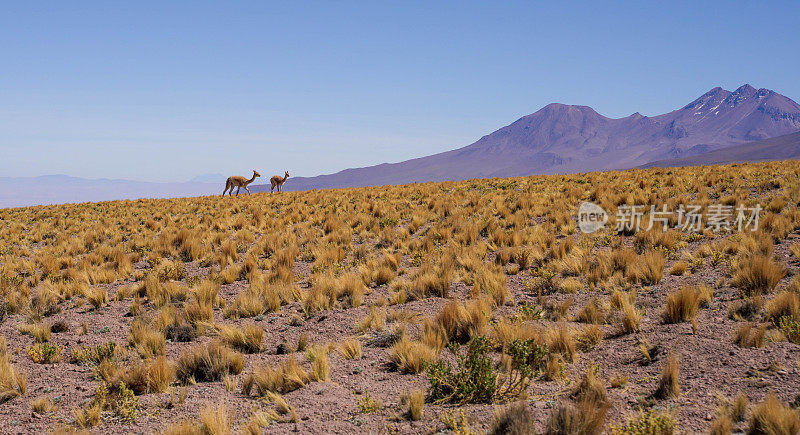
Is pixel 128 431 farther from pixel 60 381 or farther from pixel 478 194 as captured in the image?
pixel 478 194

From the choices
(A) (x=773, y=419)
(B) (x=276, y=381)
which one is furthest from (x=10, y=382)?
(A) (x=773, y=419)

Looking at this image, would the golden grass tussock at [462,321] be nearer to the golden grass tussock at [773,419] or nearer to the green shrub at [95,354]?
the golden grass tussock at [773,419]

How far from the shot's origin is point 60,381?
5.32 m

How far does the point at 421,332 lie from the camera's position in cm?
608

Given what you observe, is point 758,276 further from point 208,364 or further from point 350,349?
point 208,364

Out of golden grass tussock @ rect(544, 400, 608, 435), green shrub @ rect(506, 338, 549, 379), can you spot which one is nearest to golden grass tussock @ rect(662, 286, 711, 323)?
green shrub @ rect(506, 338, 549, 379)

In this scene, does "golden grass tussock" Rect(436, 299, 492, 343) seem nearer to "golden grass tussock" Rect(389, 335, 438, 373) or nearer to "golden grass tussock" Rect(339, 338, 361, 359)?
"golden grass tussock" Rect(389, 335, 438, 373)

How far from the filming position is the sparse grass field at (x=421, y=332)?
414 cm

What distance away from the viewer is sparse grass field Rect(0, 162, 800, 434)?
4137 mm

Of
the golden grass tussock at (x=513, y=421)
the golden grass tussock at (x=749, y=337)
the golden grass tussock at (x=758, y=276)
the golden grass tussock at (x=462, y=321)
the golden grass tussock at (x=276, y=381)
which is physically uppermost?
the golden grass tussock at (x=758, y=276)

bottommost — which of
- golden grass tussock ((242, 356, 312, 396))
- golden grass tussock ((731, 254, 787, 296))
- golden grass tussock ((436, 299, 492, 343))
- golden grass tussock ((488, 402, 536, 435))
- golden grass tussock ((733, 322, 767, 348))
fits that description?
golden grass tussock ((242, 356, 312, 396))

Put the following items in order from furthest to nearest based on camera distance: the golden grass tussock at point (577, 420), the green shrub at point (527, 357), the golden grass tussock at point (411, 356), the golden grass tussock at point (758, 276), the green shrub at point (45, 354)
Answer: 1. the golden grass tussock at point (758, 276)
2. the green shrub at point (45, 354)
3. the golden grass tussock at point (411, 356)
4. the green shrub at point (527, 357)
5. the golden grass tussock at point (577, 420)

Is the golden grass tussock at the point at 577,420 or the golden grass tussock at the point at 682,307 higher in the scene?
the golden grass tussock at the point at 682,307

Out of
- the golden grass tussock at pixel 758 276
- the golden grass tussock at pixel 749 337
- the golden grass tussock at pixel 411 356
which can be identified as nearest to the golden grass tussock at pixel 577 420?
the golden grass tussock at pixel 411 356
